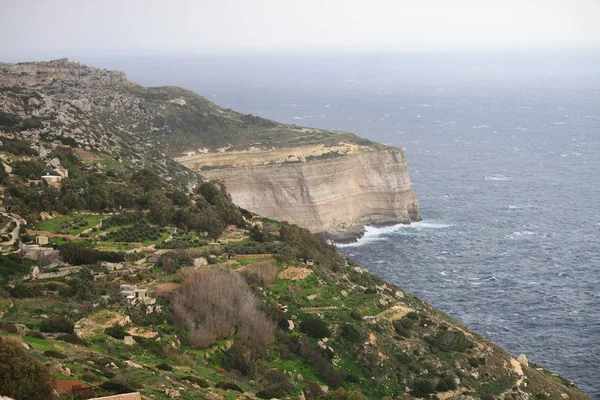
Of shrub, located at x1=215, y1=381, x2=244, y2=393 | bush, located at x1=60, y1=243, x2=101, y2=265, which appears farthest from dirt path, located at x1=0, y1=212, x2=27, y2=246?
shrub, located at x1=215, y1=381, x2=244, y2=393

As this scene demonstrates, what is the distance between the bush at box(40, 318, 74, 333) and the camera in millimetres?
27766

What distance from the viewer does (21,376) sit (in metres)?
19.7

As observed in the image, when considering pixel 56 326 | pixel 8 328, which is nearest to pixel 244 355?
pixel 56 326

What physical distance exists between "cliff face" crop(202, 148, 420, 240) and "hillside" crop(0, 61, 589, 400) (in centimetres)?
3035

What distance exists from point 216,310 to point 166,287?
3190 mm

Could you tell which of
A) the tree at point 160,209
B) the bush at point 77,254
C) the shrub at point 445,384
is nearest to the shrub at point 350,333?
the shrub at point 445,384

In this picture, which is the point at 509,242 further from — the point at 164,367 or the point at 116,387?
the point at 116,387

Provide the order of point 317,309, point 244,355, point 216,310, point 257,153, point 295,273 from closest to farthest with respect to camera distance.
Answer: point 244,355, point 216,310, point 317,309, point 295,273, point 257,153

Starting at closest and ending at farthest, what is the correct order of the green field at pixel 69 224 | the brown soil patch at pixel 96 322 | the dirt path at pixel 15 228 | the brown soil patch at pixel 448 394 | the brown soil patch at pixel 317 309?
1. the brown soil patch at pixel 96 322
2. the brown soil patch at pixel 448 394
3. the dirt path at pixel 15 228
4. the brown soil patch at pixel 317 309
5. the green field at pixel 69 224

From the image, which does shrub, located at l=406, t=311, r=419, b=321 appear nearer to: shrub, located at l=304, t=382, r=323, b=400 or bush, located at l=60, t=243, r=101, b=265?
shrub, located at l=304, t=382, r=323, b=400

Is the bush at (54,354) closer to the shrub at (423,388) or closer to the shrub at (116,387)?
the shrub at (116,387)

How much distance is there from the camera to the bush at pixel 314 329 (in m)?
36.7

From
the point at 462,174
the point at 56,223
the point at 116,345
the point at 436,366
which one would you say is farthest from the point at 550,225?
the point at 116,345

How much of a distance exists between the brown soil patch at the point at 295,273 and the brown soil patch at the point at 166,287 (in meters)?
8.06
